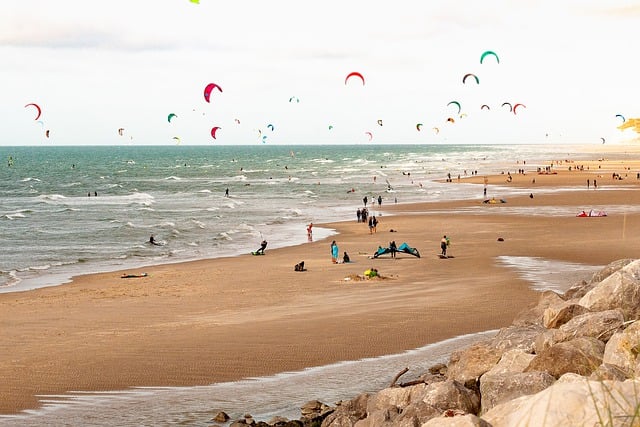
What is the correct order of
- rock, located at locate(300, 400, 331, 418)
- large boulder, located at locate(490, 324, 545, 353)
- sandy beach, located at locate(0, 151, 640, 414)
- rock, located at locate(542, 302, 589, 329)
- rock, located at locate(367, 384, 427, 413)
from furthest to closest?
1. sandy beach, located at locate(0, 151, 640, 414)
2. rock, located at locate(300, 400, 331, 418)
3. rock, located at locate(542, 302, 589, 329)
4. large boulder, located at locate(490, 324, 545, 353)
5. rock, located at locate(367, 384, 427, 413)

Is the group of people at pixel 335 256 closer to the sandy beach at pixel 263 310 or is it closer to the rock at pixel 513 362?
the sandy beach at pixel 263 310

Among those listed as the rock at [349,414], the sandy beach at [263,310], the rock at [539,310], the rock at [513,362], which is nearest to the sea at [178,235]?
the sandy beach at [263,310]

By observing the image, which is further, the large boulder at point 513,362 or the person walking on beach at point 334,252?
the person walking on beach at point 334,252

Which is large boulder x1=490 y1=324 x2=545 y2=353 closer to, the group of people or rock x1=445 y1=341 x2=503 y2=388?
rock x1=445 y1=341 x2=503 y2=388

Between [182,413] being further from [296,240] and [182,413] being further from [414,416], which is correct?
[296,240]

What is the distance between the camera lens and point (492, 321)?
752 inches

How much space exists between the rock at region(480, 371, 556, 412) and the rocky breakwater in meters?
0.01

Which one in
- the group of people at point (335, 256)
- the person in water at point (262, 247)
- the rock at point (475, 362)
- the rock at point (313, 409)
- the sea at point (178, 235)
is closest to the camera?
the rock at point (475, 362)

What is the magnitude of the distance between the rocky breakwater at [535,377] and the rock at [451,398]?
0.01 metres

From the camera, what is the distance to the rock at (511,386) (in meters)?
8.40

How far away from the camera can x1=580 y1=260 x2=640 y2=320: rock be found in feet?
37.4

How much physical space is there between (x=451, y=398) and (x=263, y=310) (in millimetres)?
12935
